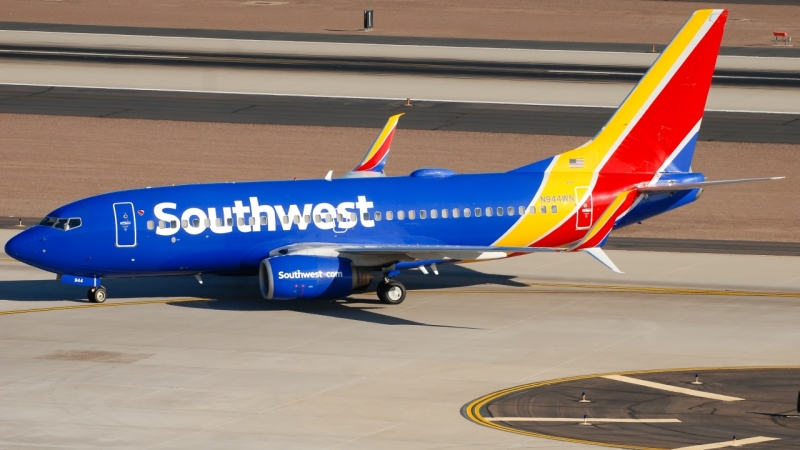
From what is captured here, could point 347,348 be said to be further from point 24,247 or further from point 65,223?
point 24,247

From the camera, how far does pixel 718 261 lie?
Answer: 63250mm

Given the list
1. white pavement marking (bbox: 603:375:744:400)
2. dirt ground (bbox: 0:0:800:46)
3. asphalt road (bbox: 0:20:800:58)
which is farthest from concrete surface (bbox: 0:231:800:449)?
dirt ground (bbox: 0:0:800:46)

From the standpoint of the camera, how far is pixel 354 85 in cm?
10556

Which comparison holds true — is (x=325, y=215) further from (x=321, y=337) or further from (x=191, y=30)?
(x=191, y=30)

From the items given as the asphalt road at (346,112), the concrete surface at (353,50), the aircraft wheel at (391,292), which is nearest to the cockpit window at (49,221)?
the aircraft wheel at (391,292)

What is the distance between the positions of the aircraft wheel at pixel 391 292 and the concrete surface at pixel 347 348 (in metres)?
0.73

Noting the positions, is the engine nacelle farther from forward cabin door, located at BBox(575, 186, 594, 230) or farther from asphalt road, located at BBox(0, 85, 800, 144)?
asphalt road, located at BBox(0, 85, 800, 144)

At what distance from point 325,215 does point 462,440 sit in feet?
62.4

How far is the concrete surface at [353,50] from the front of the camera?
390 ft

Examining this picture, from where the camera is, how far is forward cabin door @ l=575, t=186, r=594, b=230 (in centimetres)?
5656

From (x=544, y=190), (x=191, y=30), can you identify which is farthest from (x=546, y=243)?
(x=191, y=30)

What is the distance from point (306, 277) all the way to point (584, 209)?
482 inches

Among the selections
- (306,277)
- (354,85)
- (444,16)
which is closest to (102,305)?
(306,277)

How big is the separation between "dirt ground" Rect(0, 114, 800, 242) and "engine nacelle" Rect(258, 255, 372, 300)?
893 inches
